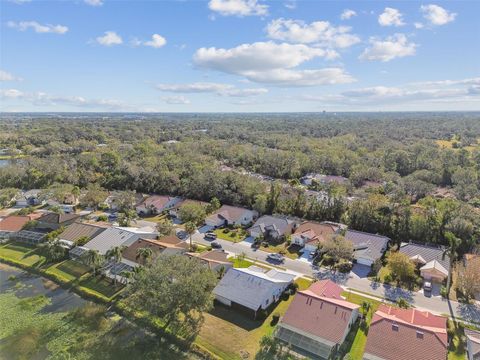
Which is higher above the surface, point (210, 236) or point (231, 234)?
point (210, 236)

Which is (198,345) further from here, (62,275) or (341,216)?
(341,216)

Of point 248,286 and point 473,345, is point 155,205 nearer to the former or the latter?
point 248,286

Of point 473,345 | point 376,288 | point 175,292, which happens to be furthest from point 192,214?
point 473,345

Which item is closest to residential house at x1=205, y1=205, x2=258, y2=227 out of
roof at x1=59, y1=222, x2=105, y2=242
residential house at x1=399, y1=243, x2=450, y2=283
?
roof at x1=59, y1=222, x2=105, y2=242

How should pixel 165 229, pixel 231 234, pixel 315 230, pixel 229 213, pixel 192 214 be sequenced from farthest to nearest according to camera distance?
pixel 229 213, pixel 192 214, pixel 231 234, pixel 315 230, pixel 165 229

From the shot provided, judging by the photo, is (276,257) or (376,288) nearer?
(376,288)

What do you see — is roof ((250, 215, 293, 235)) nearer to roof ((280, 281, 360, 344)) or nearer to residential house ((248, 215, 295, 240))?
residential house ((248, 215, 295, 240))
